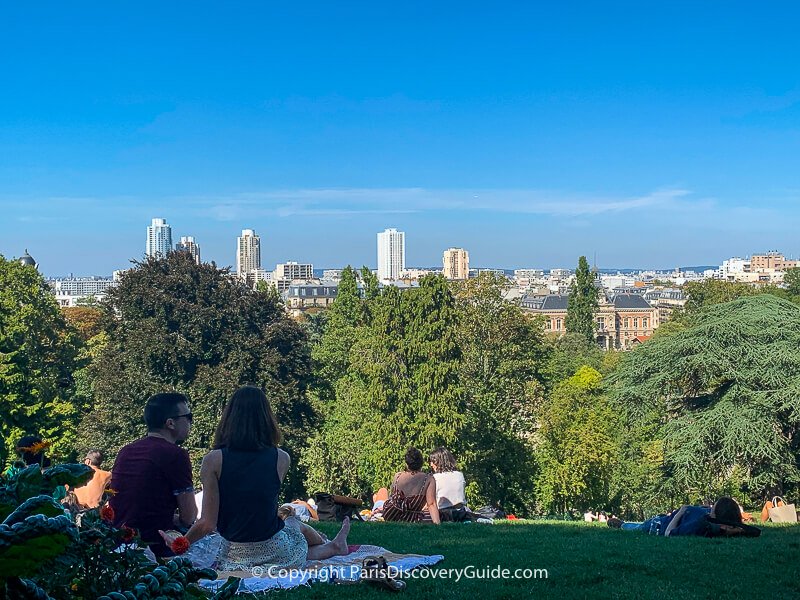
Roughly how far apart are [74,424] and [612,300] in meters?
143

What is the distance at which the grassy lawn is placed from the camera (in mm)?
6609

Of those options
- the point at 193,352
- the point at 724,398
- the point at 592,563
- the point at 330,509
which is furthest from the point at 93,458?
the point at 724,398

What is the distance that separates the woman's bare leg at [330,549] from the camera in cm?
708

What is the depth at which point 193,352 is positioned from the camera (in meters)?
28.4

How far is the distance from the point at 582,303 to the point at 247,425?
79219 millimetres

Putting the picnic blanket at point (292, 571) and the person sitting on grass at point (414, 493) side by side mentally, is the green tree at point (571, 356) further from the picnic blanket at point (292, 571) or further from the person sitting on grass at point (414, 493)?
the picnic blanket at point (292, 571)

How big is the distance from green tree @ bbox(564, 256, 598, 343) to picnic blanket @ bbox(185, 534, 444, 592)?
77.2m

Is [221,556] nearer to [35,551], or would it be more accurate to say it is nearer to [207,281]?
[35,551]

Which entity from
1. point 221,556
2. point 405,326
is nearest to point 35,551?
point 221,556

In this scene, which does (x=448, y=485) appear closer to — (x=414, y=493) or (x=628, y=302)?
(x=414, y=493)

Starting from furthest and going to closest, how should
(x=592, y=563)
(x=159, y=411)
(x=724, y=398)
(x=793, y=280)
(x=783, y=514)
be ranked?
(x=793, y=280) < (x=724, y=398) < (x=783, y=514) < (x=592, y=563) < (x=159, y=411)

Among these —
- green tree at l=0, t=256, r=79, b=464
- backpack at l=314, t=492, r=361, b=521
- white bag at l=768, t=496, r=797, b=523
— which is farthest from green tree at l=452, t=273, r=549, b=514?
backpack at l=314, t=492, r=361, b=521

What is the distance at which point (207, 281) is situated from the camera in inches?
1185

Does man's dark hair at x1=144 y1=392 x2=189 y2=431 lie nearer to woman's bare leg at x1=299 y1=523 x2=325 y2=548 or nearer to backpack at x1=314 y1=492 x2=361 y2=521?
woman's bare leg at x1=299 y1=523 x2=325 y2=548
